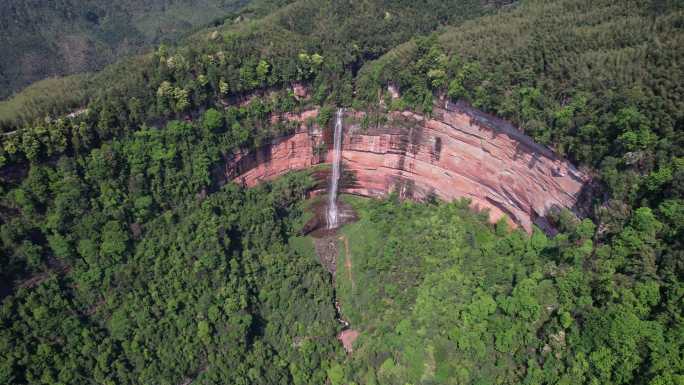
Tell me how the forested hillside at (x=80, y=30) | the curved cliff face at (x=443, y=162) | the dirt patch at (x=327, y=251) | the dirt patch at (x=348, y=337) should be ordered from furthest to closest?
1. the forested hillside at (x=80, y=30)
2. the dirt patch at (x=327, y=251)
3. the dirt patch at (x=348, y=337)
4. the curved cliff face at (x=443, y=162)

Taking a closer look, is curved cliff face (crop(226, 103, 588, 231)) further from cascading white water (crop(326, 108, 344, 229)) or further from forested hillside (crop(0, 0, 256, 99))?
forested hillside (crop(0, 0, 256, 99))

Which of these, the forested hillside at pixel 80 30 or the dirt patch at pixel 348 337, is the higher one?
the forested hillside at pixel 80 30

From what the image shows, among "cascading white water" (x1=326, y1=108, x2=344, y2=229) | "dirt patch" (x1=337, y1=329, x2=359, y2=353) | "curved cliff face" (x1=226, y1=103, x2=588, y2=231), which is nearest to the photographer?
"curved cliff face" (x1=226, y1=103, x2=588, y2=231)

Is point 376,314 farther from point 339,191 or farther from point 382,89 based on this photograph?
point 382,89

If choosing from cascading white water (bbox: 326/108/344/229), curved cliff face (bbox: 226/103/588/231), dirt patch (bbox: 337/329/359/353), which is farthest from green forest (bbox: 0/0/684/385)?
cascading white water (bbox: 326/108/344/229)

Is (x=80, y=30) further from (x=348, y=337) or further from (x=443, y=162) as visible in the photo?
(x=348, y=337)

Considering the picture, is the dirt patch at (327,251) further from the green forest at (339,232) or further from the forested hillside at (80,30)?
the forested hillside at (80,30)

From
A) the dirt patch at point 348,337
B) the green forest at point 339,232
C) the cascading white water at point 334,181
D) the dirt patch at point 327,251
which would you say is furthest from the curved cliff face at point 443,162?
the dirt patch at point 348,337
